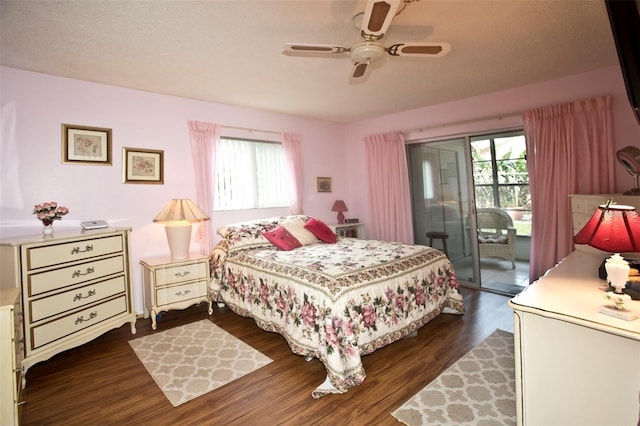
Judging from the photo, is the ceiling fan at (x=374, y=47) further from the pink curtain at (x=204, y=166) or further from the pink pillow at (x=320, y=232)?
the pink curtain at (x=204, y=166)

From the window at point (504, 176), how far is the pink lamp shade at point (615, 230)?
12.2 feet

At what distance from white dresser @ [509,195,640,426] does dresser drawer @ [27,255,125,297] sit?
3035 mm

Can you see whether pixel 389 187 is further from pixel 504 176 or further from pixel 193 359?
pixel 193 359

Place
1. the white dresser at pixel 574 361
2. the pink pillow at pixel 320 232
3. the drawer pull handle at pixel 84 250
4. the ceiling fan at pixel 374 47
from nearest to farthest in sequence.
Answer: the white dresser at pixel 574 361, the ceiling fan at pixel 374 47, the drawer pull handle at pixel 84 250, the pink pillow at pixel 320 232

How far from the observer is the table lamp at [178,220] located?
3.28 meters

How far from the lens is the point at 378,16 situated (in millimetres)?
1599

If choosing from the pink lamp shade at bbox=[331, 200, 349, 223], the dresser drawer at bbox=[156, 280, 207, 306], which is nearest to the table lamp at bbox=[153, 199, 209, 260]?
the dresser drawer at bbox=[156, 280, 207, 306]

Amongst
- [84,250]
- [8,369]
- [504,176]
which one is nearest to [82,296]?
[84,250]

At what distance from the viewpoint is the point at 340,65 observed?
9.48 feet

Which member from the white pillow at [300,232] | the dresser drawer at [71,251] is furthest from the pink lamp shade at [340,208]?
the dresser drawer at [71,251]

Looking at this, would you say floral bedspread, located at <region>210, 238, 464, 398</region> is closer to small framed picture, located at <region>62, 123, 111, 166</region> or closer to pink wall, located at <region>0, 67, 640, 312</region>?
pink wall, located at <region>0, 67, 640, 312</region>

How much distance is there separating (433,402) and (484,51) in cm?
278

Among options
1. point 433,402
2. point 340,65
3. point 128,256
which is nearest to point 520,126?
point 340,65

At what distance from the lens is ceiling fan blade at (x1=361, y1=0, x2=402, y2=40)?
148 cm
